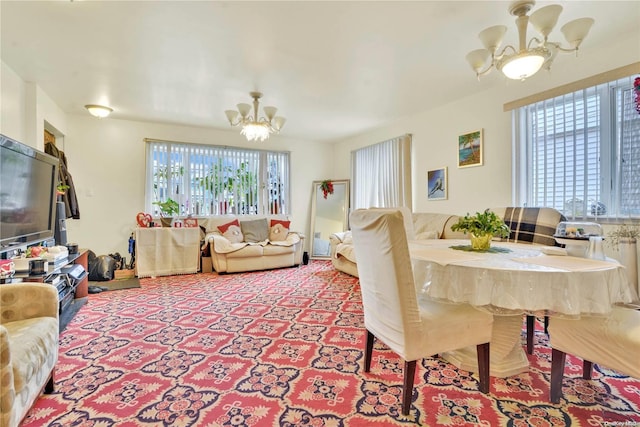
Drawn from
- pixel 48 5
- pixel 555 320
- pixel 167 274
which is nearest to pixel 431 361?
pixel 555 320

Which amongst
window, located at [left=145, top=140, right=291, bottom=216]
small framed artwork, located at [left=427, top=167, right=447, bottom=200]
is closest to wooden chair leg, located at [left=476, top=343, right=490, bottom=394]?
small framed artwork, located at [left=427, top=167, right=447, bottom=200]

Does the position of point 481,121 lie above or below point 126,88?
below

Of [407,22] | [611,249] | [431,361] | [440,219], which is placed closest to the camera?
[431,361]

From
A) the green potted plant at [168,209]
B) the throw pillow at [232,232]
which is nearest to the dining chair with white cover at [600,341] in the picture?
the throw pillow at [232,232]

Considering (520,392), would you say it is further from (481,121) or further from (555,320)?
(481,121)

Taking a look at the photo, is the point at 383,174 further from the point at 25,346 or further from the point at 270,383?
the point at 25,346

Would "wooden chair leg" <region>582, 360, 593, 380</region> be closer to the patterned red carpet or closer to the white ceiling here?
the patterned red carpet

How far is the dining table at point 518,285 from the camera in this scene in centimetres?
126

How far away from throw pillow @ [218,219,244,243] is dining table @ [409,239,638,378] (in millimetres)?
3759

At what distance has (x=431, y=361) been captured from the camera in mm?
1861

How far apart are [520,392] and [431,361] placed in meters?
0.48

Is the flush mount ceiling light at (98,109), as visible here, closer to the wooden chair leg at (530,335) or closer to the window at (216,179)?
the window at (216,179)

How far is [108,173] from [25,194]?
263 cm

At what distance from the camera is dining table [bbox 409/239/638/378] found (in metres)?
1.26
